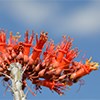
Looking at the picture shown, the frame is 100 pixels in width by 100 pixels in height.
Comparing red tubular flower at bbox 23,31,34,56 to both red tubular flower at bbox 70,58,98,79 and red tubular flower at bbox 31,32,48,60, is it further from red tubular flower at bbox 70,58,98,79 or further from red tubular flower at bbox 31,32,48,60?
red tubular flower at bbox 70,58,98,79

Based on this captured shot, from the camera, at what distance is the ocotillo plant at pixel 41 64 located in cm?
1143

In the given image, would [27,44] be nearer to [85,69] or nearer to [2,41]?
[2,41]

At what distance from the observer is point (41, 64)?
1160 cm

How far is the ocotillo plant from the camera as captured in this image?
11.4m

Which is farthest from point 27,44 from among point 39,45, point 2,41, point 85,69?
point 85,69

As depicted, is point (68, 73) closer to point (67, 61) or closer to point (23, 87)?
point (67, 61)

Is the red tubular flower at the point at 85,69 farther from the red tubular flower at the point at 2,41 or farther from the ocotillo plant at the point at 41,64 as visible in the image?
the red tubular flower at the point at 2,41

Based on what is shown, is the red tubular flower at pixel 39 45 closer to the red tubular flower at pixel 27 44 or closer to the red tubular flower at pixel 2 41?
the red tubular flower at pixel 27 44

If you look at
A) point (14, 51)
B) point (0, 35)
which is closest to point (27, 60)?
point (14, 51)

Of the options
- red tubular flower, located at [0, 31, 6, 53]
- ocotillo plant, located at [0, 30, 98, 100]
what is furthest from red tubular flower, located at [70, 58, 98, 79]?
red tubular flower, located at [0, 31, 6, 53]

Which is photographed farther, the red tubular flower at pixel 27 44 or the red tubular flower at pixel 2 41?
the red tubular flower at pixel 2 41

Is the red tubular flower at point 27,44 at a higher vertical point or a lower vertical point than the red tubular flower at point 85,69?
higher

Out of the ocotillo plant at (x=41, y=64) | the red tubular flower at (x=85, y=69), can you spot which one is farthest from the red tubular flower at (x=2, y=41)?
the red tubular flower at (x=85, y=69)

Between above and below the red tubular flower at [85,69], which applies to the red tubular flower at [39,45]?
above
